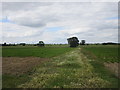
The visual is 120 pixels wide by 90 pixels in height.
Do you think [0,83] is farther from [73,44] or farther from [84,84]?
[73,44]

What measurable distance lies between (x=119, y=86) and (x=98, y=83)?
1.36 metres

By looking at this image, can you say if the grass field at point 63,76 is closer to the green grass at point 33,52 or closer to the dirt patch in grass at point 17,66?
the dirt patch in grass at point 17,66

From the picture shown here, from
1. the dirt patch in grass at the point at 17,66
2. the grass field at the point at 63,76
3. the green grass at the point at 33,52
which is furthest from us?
the green grass at the point at 33,52

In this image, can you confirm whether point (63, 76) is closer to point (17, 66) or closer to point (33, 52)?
point (17, 66)

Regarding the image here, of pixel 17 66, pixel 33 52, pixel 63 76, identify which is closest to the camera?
pixel 63 76

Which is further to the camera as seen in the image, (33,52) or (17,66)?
(33,52)

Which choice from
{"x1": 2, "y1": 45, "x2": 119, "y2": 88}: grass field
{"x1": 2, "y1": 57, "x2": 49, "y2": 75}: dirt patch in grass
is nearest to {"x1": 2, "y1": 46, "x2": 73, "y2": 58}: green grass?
{"x1": 2, "y1": 57, "x2": 49, "y2": 75}: dirt patch in grass

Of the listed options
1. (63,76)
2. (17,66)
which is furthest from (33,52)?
(63,76)

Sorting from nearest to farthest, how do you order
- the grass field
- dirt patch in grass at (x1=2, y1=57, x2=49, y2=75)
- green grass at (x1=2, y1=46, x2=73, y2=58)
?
the grass field < dirt patch in grass at (x1=2, y1=57, x2=49, y2=75) < green grass at (x1=2, y1=46, x2=73, y2=58)

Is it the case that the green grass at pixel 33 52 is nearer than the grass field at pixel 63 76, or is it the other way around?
the grass field at pixel 63 76

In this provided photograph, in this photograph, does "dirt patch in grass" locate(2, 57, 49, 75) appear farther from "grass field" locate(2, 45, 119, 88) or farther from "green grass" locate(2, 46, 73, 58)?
"green grass" locate(2, 46, 73, 58)

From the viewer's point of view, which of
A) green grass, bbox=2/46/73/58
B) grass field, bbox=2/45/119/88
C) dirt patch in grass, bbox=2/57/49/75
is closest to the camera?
grass field, bbox=2/45/119/88

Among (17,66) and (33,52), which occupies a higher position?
(33,52)

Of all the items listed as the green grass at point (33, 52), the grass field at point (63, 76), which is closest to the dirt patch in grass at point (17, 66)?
the grass field at point (63, 76)
